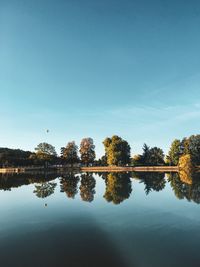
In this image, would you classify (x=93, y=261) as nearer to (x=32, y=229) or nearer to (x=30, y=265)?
(x=30, y=265)

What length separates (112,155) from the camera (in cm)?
9512

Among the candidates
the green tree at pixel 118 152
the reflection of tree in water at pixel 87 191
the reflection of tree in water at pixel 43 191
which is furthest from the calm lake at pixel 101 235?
the green tree at pixel 118 152

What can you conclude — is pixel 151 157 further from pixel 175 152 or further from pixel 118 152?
pixel 118 152

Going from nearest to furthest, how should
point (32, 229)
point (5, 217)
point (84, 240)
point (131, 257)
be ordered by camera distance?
point (131, 257) → point (84, 240) → point (32, 229) → point (5, 217)

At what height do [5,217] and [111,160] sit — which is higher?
[111,160]

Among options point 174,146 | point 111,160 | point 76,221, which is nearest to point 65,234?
point 76,221

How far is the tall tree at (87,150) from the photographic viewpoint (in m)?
106

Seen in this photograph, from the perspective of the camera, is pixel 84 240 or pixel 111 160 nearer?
pixel 84 240

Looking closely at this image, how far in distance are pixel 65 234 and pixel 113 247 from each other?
329cm

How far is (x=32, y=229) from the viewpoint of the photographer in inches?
574

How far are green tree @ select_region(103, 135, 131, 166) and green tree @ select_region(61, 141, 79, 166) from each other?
681 inches

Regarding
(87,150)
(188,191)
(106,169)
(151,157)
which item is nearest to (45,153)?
(87,150)

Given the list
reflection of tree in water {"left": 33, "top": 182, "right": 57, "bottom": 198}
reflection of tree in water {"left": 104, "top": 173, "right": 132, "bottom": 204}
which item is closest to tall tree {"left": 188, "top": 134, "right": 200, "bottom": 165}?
reflection of tree in water {"left": 104, "top": 173, "right": 132, "bottom": 204}

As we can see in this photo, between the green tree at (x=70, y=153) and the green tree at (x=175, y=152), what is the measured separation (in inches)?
1609
